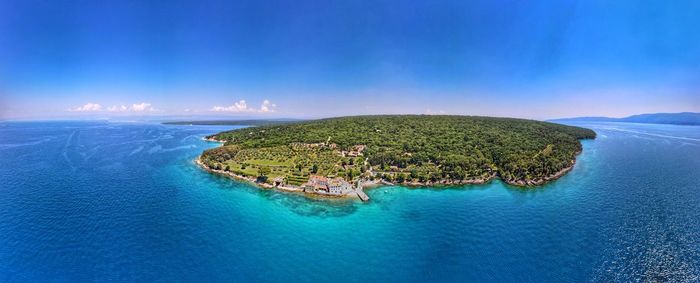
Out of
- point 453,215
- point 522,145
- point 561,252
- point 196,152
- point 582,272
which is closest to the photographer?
point 582,272

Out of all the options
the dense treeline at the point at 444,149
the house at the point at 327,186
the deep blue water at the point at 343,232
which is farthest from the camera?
the dense treeline at the point at 444,149

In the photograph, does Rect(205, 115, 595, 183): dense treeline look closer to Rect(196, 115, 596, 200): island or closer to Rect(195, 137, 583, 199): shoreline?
Rect(196, 115, 596, 200): island

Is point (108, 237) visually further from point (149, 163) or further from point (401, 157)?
point (401, 157)

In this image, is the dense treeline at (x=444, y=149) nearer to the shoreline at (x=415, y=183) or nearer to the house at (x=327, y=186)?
the shoreline at (x=415, y=183)

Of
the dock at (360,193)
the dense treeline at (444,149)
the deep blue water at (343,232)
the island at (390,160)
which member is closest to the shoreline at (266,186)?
the island at (390,160)

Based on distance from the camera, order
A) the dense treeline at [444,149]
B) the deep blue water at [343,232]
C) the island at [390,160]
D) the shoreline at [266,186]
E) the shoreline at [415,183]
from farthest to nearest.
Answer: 1. the dense treeline at [444,149]
2. the island at [390,160]
3. the shoreline at [415,183]
4. the shoreline at [266,186]
5. the deep blue water at [343,232]

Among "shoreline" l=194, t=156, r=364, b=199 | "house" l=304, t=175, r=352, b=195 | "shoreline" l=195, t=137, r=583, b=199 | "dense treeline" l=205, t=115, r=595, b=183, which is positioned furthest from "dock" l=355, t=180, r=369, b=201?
"dense treeline" l=205, t=115, r=595, b=183

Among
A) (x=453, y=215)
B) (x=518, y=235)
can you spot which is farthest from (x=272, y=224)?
(x=518, y=235)
